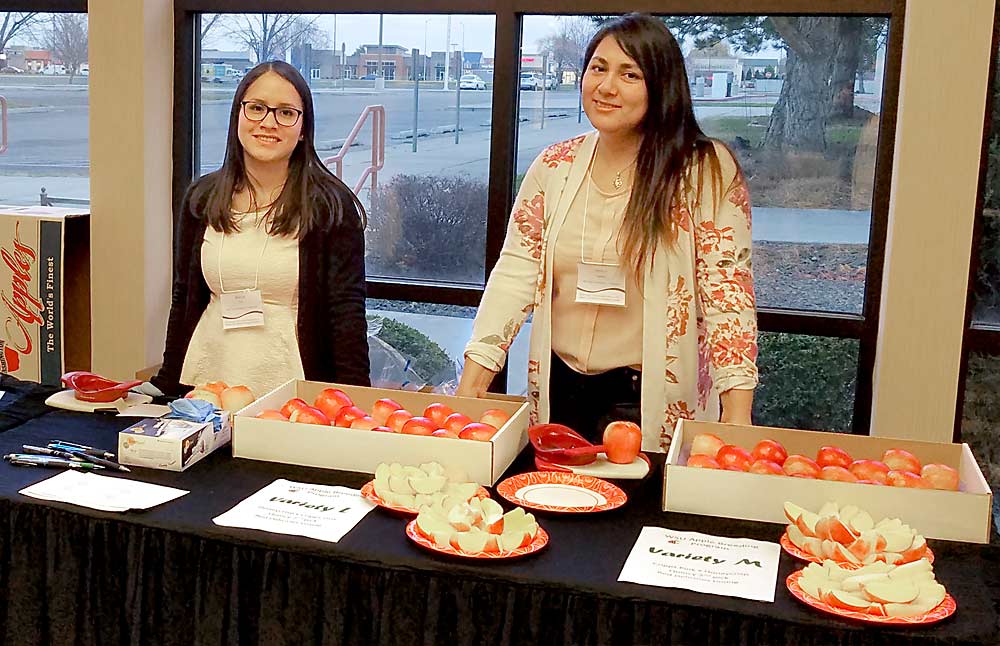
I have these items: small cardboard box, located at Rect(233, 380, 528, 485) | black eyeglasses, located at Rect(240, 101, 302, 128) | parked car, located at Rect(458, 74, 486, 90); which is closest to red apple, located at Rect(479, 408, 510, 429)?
small cardboard box, located at Rect(233, 380, 528, 485)

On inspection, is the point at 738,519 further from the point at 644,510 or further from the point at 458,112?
the point at 458,112

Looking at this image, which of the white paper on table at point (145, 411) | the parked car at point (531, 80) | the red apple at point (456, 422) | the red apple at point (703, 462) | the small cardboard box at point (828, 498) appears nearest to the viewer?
the small cardboard box at point (828, 498)

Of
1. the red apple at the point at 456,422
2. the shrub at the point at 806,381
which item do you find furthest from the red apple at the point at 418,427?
the shrub at the point at 806,381

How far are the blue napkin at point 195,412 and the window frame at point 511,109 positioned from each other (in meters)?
1.53

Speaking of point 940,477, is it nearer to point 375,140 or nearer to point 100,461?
point 100,461

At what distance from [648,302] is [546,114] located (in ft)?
3.92

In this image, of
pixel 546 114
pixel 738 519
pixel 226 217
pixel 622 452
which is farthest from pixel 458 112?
pixel 738 519

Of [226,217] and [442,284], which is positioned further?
[442,284]

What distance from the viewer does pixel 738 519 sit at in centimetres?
168

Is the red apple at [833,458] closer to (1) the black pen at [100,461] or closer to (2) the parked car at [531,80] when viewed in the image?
(1) the black pen at [100,461]

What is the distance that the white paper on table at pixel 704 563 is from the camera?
144 centimetres

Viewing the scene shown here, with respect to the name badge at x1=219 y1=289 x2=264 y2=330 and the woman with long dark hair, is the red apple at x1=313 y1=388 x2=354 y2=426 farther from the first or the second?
the name badge at x1=219 y1=289 x2=264 y2=330

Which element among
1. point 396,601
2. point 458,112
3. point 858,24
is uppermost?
point 858,24

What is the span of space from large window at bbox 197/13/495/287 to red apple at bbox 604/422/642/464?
1.62 m
